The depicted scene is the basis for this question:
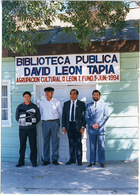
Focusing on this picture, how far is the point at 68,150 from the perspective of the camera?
7906 mm

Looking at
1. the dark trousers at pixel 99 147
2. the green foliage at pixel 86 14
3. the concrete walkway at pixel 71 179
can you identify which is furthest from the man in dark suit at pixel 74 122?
the green foliage at pixel 86 14

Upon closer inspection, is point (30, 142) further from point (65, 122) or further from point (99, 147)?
point (99, 147)

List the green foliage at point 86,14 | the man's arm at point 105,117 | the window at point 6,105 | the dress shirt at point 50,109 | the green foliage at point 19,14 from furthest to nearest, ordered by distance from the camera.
A: the window at point 6,105 < the dress shirt at point 50,109 < the man's arm at point 105,117 < the green foliage at point 86,14 < the green foliage at point 19,14

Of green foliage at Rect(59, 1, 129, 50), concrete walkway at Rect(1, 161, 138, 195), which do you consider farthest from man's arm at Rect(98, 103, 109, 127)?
green foliage at Rect(59, 1, 129, 50)

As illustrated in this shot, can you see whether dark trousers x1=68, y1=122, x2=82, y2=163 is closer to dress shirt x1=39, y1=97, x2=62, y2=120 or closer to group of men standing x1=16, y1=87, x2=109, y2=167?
group of men standing x1=16, y1=87, x2=109, y2=167

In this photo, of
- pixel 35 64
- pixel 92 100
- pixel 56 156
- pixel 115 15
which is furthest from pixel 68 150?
pixel 115 15

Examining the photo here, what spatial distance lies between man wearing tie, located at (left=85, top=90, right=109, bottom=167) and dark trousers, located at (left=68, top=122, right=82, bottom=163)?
0.34 m

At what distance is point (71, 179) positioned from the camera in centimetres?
614

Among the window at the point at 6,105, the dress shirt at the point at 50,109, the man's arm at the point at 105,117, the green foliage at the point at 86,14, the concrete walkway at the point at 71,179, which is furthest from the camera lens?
the window at the point at 6,105

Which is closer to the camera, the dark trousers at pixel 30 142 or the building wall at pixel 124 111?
the dark trousers at pixel 30 142

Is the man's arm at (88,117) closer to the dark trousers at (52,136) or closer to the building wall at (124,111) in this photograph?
the building wall at (124,111)

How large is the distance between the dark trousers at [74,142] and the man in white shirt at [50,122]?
41cm

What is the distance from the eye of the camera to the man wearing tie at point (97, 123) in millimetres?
7129

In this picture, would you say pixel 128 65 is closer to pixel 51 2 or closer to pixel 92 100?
pixel 92 100
